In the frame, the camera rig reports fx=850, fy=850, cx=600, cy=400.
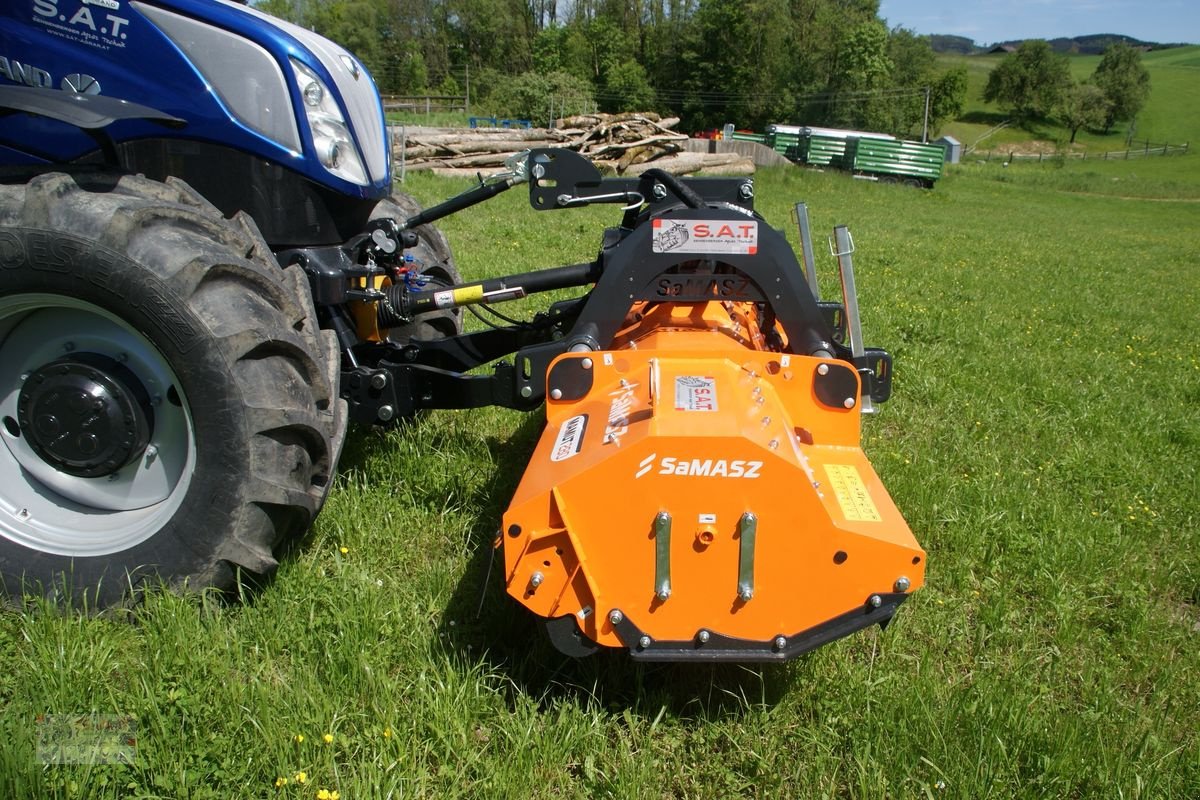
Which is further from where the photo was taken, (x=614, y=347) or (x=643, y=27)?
(x=643, y=27)

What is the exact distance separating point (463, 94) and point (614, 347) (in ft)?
222

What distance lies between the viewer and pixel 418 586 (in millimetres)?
3072

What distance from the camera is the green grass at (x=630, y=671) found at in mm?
2285

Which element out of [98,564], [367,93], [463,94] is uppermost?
[463,94]

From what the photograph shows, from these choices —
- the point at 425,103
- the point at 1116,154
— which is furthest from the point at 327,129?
the point at 1116,154

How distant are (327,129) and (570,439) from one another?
1.62 metres

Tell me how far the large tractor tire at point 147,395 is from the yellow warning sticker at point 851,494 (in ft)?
5.14

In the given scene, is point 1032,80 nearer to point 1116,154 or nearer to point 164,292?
point 1116,154

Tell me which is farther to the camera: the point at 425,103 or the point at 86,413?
the point at 425,103

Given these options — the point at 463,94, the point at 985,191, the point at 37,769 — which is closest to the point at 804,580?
the point at 37,769

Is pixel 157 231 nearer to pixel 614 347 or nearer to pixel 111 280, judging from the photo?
pixel 111 280

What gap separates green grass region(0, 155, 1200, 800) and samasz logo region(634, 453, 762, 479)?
2.50 feet

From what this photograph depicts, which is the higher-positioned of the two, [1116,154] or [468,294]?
[1116,154]

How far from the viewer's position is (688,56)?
68062 millimetres
